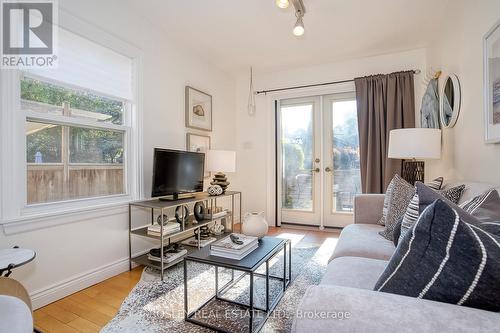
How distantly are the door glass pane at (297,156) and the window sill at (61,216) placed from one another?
2.45 meters

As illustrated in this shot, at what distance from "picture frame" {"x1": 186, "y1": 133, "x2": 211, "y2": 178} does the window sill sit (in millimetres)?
1081

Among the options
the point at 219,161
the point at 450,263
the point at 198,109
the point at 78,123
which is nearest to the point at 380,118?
the point at 219,161

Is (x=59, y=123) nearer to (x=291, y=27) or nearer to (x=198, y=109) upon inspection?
(x=198, y=109)

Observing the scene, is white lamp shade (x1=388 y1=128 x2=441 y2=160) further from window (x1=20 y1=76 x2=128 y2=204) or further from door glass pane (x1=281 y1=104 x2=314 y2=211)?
window (x1=20 y1=76 x2=128 y2=204)

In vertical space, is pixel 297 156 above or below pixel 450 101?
below

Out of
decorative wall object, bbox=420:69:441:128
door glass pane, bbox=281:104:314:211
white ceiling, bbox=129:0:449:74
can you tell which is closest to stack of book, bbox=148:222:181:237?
white ceiling, bbox=129:0:449:74

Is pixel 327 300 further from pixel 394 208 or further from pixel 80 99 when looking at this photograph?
pixel 80 99

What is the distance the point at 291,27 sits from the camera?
9.35 ft

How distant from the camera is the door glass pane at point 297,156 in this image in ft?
13.2

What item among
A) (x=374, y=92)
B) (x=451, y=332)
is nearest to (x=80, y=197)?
(x=451, y=332)

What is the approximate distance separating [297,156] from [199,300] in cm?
274

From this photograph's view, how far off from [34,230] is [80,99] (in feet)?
3.56

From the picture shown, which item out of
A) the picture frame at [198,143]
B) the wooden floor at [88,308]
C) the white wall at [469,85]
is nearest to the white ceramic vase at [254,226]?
the wooden floor at [88,308]

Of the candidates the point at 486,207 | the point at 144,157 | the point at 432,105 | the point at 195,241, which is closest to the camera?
the point at 486,207
